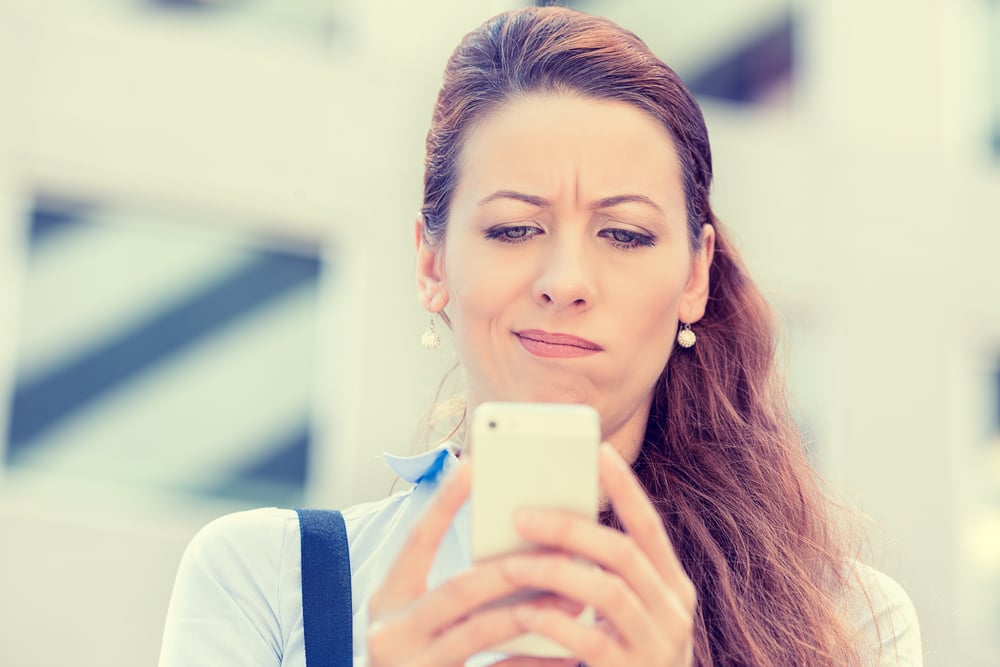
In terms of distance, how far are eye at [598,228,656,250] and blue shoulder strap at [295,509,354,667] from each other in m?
0.58

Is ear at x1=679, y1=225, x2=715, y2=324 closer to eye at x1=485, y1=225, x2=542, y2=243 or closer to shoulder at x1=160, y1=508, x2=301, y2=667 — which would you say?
eye at x1=485, y1=225, x2=542, y2=243

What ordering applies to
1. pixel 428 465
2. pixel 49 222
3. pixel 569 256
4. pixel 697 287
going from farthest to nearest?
pixel 49 222
pixel 697 287
pixel 428 465
pixel 569 256

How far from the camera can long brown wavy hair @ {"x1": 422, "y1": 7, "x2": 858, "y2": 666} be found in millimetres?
1877

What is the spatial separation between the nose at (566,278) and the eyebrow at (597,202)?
0.07 meters

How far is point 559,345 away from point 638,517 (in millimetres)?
654

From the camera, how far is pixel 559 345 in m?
1.91

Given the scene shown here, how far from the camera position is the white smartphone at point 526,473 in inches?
51.9

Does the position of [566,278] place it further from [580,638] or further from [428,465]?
[580,638]

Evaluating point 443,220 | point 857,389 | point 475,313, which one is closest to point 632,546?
point 475,313

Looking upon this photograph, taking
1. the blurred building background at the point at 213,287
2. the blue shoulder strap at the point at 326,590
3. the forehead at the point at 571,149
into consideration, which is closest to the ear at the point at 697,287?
the forehead at the point at 571,149

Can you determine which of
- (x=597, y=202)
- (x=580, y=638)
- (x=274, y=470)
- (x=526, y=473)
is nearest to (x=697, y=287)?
(x=597, y=202)

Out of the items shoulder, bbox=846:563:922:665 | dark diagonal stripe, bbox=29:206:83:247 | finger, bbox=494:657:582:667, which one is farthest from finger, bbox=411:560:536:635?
dark diagonal stripe, bbox=29:206:83:247

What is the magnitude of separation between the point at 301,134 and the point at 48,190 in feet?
4.48

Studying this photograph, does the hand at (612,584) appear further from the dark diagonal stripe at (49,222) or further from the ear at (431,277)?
the dark diagonal stripe at (49,222)
